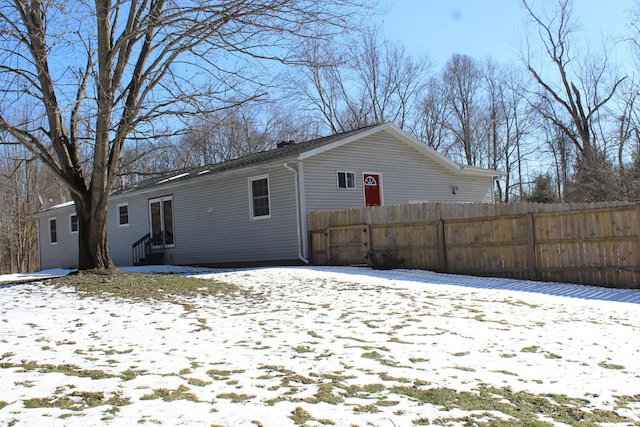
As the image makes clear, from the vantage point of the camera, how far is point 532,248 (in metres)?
11.9

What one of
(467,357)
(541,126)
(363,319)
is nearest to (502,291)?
(363,319)

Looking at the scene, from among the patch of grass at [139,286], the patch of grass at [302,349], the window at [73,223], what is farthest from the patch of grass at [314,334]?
the window at [73,223]

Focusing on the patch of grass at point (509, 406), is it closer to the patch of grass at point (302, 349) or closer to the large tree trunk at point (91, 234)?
the patch of grass at point (302, 349)

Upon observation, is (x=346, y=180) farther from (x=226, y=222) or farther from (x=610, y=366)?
(x=610, y=366)

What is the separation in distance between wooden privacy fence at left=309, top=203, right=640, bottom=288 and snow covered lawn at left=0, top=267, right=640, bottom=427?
188 cm

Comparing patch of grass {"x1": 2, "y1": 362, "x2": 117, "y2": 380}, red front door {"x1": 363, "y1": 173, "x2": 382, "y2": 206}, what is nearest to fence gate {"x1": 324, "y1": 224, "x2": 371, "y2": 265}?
red front door {"x1": 363, "y1": 173, "x2": 382, "y2": 206}

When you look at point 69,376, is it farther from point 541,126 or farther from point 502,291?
point 541,126

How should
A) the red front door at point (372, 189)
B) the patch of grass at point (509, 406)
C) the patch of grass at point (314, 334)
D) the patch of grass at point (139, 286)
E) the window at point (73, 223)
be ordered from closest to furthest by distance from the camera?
the patch of grass at point (509, 406), the patch of grass at point (314, 334), the patch of grass at point (139, 286), the red front door at point (372, 189), the window at point (73, 223)

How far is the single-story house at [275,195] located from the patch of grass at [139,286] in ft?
15.4

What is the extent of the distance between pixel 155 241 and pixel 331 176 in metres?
7.98

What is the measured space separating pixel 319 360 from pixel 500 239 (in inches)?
323

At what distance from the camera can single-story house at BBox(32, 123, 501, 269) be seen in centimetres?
1586

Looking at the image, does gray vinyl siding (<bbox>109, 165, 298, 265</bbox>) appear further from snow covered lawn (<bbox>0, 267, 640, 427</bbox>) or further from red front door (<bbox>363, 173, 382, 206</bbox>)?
snow covered lawn (<bbox>0, 267, 640, 427</bbox>)

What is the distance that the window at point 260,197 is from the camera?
647 inches
